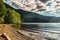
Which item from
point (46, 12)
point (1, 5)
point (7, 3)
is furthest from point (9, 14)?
point (46, 12)

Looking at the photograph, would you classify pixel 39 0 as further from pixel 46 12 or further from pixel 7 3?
pixel 7 3

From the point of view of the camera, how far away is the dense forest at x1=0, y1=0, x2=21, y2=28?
23.3 metres

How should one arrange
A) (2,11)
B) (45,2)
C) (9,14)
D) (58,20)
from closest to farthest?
1. (2,11)
2. (58,20)
3. (9,14)
4. (45,2)

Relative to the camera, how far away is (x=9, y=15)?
26438mm

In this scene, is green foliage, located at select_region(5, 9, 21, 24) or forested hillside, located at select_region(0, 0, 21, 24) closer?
forested hillside, located at select_region(0, 0, 21, 24)

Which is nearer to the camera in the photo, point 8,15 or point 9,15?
Answer: point 8,15

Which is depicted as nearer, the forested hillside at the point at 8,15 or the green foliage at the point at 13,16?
the forested hillside at the point at 8,15

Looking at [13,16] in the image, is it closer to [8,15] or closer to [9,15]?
[9,15]

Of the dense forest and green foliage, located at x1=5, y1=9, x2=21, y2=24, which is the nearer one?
the dense forest

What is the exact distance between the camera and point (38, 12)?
1077 inches

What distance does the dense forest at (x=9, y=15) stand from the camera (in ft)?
76.5

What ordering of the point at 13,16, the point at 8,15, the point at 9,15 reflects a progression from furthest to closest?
1. the point at 13,16
2. the point at 9,15
3. the point at 8,15

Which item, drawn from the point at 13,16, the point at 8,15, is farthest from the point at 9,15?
the point at 13,16

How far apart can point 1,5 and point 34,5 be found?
621cm
